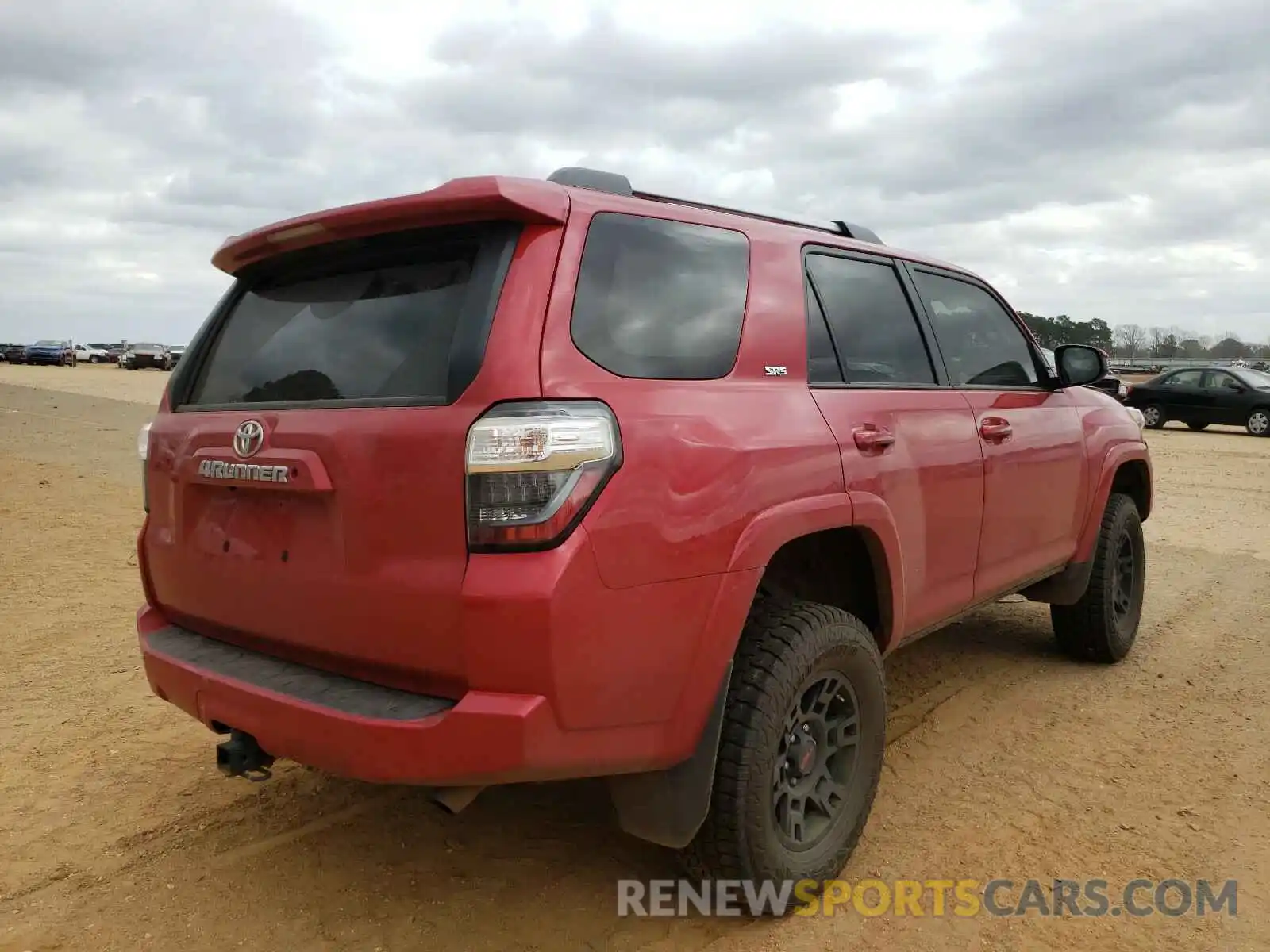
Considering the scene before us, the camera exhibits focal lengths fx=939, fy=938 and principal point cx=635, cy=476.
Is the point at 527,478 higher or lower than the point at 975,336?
lower

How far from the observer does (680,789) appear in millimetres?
2279

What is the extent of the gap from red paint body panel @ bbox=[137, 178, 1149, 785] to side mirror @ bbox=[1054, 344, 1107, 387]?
1.90m

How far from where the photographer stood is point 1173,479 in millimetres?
12008

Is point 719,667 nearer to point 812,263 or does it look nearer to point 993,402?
point 812,263

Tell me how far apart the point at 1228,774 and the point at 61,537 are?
760 centimetres

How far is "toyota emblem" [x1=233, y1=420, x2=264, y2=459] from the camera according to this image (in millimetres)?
2391

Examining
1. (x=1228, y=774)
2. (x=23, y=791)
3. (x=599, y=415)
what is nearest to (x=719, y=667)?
(x=599, y=415)

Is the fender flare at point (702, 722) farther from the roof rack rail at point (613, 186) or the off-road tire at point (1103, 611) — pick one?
the off-road tire at point (1103, 611)

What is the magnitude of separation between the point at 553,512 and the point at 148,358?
4996 cm

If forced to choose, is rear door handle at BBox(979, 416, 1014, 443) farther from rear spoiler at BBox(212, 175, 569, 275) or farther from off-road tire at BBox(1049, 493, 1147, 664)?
rear spoiler at BBox(212, 175, 569, 275)

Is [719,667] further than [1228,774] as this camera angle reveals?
No

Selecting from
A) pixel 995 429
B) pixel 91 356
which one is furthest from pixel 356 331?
pixel 91 356

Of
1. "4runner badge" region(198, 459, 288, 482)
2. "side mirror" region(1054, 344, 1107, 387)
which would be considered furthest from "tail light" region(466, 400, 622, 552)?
"side mirror" region(1054, 344, 1107, 387)

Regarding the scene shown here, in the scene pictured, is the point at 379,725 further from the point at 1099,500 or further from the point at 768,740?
the point at 1099,500
